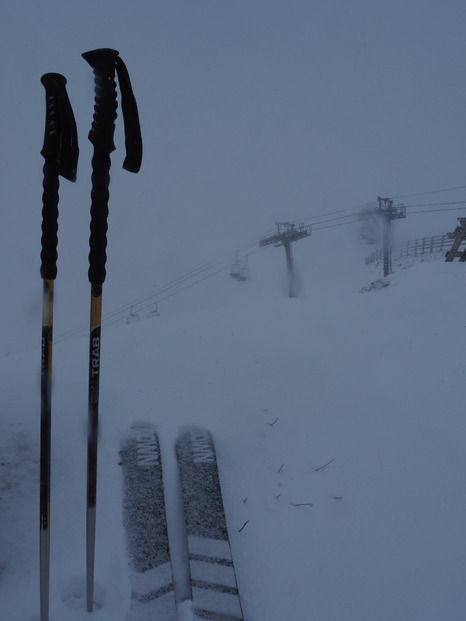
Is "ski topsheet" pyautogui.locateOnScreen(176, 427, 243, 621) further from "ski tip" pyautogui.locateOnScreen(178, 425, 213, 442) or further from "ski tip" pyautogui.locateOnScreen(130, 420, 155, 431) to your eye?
"ski tip" pyautogui.locateOnScreen(130, 420, 155, 431)

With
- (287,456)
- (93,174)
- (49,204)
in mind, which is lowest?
(287,456)

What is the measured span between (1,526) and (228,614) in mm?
2448

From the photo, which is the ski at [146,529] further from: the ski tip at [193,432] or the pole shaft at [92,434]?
the pole shaft at [92,434]

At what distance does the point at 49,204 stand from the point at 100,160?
1.66 ft

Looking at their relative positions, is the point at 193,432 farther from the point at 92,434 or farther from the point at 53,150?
the point at 53,150

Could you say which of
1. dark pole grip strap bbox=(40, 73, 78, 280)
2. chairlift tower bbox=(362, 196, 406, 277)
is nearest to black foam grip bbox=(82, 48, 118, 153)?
dark pole grip strap bbox=(40, 73, 78, 280)

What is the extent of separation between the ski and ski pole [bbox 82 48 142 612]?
0.74 meters

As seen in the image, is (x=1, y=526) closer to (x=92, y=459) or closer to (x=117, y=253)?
(x=92, y=459)

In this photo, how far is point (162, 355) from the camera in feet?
27.6

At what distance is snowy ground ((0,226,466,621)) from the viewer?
3.87m

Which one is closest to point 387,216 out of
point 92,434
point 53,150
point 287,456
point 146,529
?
point 287,456

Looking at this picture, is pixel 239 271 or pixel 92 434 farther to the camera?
pixel 239 271

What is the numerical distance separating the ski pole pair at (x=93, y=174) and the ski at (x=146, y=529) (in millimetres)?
909

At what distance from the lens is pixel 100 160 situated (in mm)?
2730
